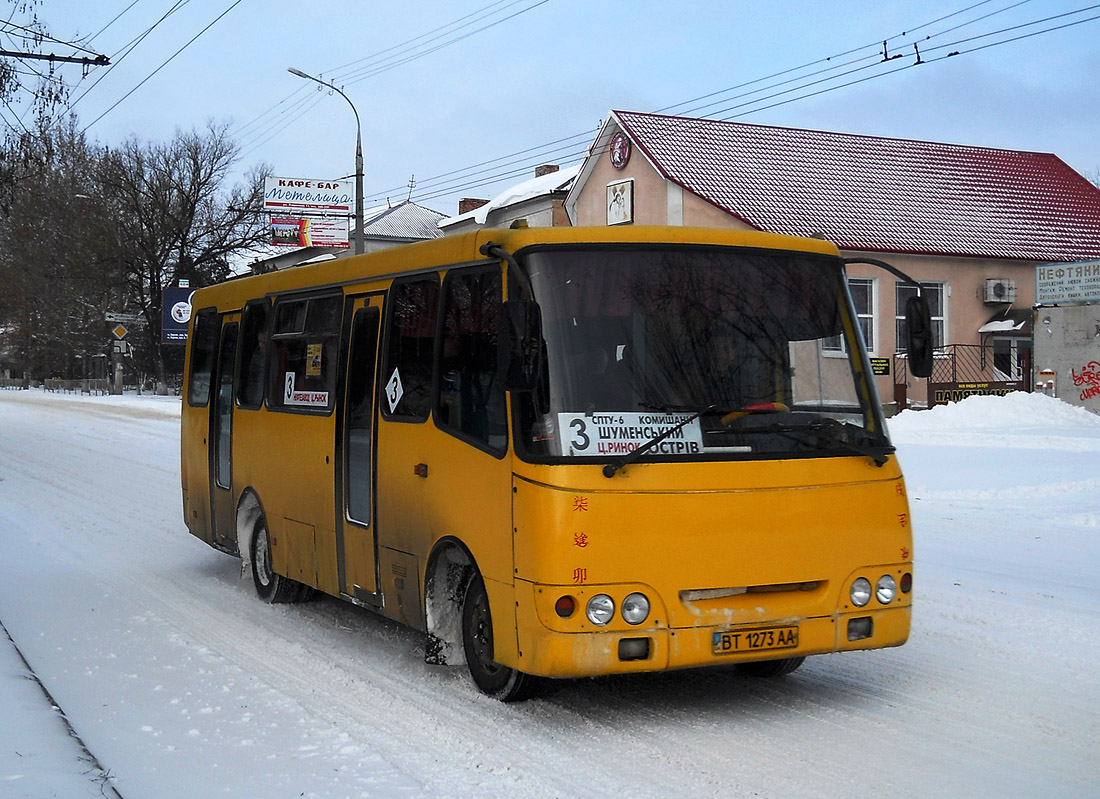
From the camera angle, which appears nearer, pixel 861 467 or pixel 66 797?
pixel 66 797

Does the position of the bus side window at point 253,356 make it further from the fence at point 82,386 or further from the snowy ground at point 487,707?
the fence at point 82,386

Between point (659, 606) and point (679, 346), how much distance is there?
1297 mm

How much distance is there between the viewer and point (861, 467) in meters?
6.55

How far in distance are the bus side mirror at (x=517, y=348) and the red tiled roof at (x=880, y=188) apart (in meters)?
27.8

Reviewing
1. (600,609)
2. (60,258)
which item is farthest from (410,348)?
(60,258)

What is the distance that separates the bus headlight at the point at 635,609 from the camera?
19.8 feet

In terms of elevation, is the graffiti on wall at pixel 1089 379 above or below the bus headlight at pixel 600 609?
above

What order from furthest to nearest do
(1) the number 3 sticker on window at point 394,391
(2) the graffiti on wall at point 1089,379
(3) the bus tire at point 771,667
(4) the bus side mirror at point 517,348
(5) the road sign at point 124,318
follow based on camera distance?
(5) the road sign at point 124,318 < (2) the graffiti on wall at point 1089,379 < (1) the number 3 sticker on window at point 394,391 < (3) the bus tire at point 771,667 < (4) the bus side mirror at point 517,348

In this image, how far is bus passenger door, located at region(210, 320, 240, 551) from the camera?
10844mm

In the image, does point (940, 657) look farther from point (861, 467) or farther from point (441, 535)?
point (441, 535)

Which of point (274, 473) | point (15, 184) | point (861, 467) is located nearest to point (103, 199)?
point (15, 184)

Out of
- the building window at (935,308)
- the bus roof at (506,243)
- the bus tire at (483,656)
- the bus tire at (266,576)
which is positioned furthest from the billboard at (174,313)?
the bus tire at (483,656)

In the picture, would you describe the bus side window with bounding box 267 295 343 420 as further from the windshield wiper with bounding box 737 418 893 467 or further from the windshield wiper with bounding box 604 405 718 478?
the windshield wiper with bounding box 737 418 893 467

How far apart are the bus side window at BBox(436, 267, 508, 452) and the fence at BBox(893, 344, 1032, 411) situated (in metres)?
25.9
